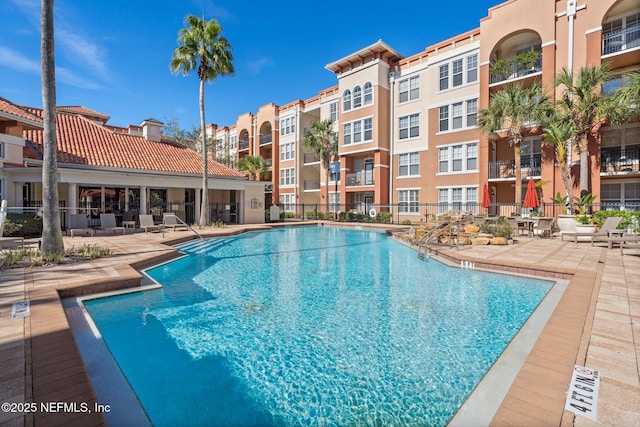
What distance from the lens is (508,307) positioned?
572cm

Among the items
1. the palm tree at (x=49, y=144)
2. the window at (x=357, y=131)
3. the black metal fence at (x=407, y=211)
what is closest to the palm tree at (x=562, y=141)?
the black metal fence at (x=407, y=211)

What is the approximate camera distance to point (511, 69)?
20.1 meters

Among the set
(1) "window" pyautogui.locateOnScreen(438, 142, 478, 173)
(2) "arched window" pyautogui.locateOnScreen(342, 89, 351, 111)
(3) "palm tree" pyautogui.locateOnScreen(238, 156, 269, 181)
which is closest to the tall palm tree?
(1) "window" pyautogui.locateOnScreen(438, 142, 478, 173)

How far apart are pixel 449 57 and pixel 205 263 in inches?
893

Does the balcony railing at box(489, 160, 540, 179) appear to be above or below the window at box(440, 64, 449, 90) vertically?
below

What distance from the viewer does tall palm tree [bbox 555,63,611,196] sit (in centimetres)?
1518

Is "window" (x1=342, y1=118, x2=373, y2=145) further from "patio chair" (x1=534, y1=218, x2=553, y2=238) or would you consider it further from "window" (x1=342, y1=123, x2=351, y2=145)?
"patio chair" (x1=534, y1=218, x2=553, y2=238)

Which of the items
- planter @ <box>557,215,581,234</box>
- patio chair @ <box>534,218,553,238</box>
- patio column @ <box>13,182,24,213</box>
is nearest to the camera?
patio chair @ <box>534,218,553,238</box>

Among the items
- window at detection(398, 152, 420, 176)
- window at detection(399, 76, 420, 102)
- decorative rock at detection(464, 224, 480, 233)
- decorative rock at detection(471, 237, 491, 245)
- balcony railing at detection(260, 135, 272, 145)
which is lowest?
decorative rock at detection(471, 237, 491, 245)

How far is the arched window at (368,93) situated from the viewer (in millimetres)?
26263

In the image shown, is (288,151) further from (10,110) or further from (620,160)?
(620,160)

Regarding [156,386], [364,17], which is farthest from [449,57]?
[156,386]

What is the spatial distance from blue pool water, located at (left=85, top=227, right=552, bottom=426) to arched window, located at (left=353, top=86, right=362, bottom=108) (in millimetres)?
22096

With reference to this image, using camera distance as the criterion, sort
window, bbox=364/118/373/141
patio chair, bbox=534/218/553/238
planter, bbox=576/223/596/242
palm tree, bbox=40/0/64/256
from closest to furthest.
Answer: palm tree, bbox=40/0/64/256
planter, bbox=576/223/596/242
patio chair, bbox=534/218/553/238
window, bbox=364/118/373/141
